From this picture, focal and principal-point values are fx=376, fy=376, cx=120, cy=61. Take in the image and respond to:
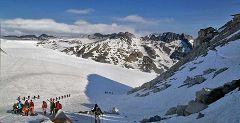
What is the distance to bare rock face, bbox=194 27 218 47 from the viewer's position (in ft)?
265

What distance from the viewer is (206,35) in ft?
269

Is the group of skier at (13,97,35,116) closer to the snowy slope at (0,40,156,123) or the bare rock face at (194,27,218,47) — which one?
the snowy slope at (0,40,156,123)

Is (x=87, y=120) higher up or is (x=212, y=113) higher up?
(x=212, y=113)

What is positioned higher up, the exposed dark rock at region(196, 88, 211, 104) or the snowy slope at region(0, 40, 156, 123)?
the exposed dark rock at region(196, 88, 211, 104)

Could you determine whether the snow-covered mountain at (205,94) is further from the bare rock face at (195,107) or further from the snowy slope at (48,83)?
the snowy slope at (48,83)

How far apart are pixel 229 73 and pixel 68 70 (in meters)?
73.7

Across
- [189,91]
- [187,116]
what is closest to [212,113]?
[187,116]

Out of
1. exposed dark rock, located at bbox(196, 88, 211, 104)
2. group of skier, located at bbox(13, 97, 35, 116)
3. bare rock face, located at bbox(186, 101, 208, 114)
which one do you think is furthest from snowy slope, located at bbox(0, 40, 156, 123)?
bare rock face, located at bbox(186, 101, 208, 114)

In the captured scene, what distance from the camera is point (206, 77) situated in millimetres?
44625

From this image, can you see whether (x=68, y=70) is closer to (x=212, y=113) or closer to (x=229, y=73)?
(x=229, y=73)

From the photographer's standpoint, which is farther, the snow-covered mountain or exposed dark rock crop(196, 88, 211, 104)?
exposed dark rock crop(196, 88, 211, 104)

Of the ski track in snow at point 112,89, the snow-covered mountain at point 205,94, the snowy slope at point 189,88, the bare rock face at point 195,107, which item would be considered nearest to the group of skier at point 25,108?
the ski track in snow at point 112,89

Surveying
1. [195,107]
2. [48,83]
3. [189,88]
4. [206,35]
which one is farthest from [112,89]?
[195,107]

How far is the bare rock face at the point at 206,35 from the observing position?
265ft
